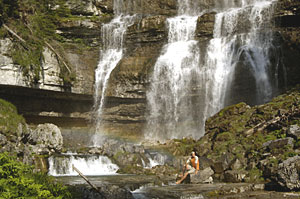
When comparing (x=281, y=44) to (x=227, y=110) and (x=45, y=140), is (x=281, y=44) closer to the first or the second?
(x=227, y=110)

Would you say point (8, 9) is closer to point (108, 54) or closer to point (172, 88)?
point (108, 54)

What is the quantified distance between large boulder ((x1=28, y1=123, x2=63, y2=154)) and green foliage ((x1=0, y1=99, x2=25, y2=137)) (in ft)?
3.98

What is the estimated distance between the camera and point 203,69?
27.3 m

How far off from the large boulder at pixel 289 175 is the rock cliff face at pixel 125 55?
A: 48.6ft

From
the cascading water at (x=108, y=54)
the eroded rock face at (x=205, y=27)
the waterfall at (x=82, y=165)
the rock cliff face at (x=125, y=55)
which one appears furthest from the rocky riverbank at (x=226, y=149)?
the eroded rock face at (x=205, y=27)

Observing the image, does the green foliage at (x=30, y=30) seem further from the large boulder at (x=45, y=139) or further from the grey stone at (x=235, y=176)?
the grey stone at (x=235, y=176)

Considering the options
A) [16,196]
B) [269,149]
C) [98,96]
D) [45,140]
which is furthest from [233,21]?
[16,196]

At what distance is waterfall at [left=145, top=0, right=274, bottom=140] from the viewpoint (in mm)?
25453

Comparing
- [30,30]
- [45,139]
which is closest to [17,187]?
[45,139]

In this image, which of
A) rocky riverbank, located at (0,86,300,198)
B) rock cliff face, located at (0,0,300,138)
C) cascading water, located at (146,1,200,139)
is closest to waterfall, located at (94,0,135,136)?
rock cliff face, located at (0,0,300,138)

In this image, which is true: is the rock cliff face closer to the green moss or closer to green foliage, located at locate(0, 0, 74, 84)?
green foliage, located at locate(0, 0, 74, 84)

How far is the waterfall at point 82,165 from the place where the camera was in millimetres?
17406

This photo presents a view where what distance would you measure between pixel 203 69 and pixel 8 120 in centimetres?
1592

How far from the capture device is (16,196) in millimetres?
6785
